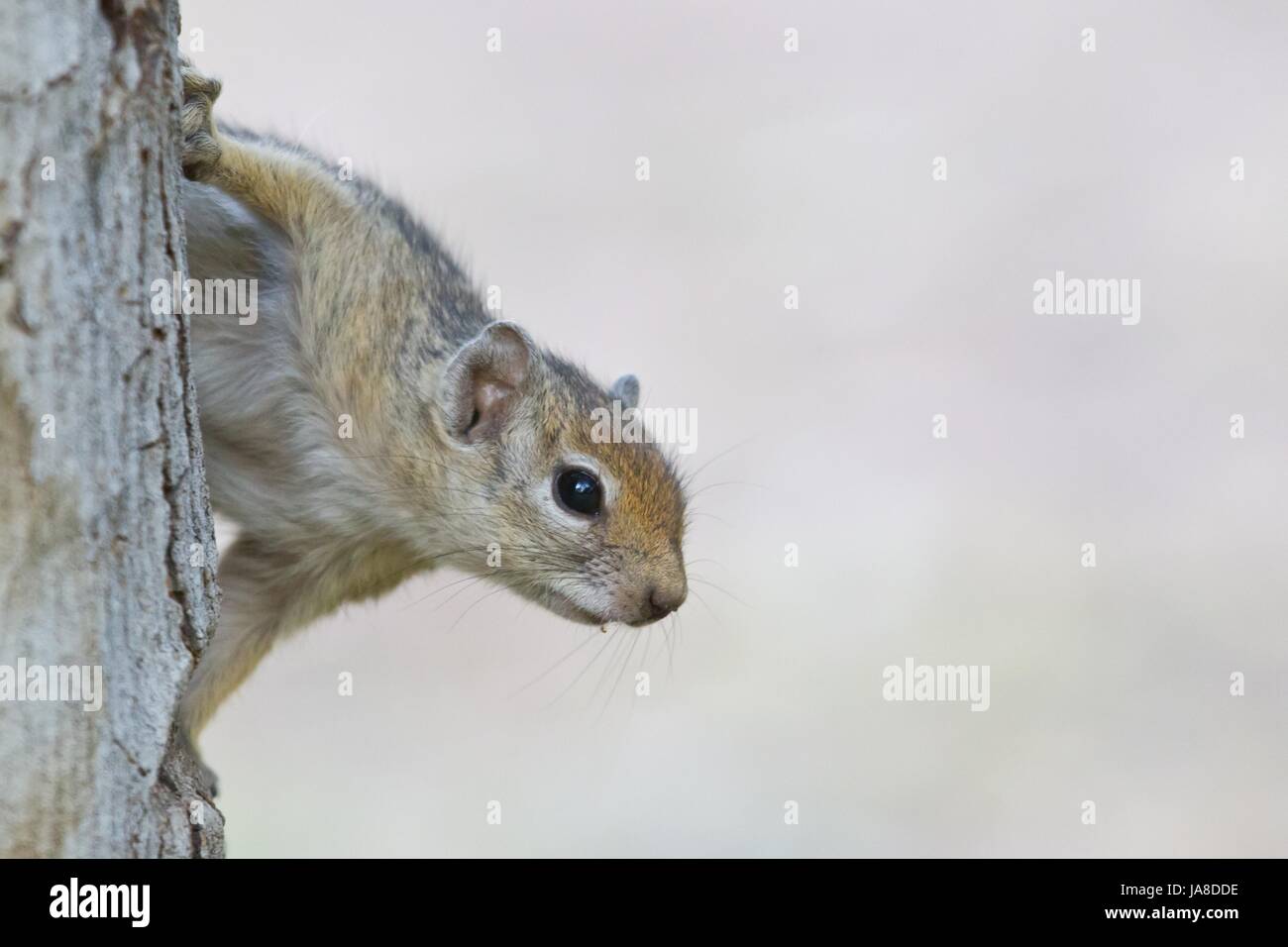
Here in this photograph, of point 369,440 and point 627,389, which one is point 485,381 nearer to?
point 369,440

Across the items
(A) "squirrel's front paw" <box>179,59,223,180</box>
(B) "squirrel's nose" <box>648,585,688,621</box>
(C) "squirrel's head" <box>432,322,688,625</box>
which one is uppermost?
(A) "squirrel's front paw" <box>179,59,223,180</box>

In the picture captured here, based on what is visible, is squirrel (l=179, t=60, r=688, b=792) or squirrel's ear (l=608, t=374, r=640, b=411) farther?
squirrel's ear (l=608, t=374, r=640, b=411)

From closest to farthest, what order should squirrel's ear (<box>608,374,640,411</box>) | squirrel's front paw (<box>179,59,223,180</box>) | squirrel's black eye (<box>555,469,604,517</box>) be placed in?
squirrel's front paw (<box>179,59,223,180</box>) < squirrel's black eye (<box>555,469,604,517</box>) < squirrel's ear (<box>608,374,640,411</box>)

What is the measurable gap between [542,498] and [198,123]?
1.58 m

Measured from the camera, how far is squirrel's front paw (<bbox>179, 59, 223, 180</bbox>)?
3.88 meters

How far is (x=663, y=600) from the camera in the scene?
4414 mm

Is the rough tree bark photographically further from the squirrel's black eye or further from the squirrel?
the squirrel's black eye

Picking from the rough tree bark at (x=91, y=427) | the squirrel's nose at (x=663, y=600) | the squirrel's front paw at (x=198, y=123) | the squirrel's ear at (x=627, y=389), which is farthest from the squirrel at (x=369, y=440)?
the rough tree bark at (x=91, y=427)

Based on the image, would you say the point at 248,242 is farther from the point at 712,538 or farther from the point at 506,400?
the point at 712,538

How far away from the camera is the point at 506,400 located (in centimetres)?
459

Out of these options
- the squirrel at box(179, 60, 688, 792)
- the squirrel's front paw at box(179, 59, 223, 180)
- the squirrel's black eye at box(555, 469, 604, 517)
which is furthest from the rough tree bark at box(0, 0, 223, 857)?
the squirrel's black eye at box(555, 469, 604, 517)

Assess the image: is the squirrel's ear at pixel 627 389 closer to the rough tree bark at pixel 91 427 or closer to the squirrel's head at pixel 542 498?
the squirrel's head at pixel 542 498

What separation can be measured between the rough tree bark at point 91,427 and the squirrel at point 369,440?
1.41m

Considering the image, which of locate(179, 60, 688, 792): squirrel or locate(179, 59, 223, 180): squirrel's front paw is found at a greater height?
locate(179, 59, 223, 180): squirrel's front paw
